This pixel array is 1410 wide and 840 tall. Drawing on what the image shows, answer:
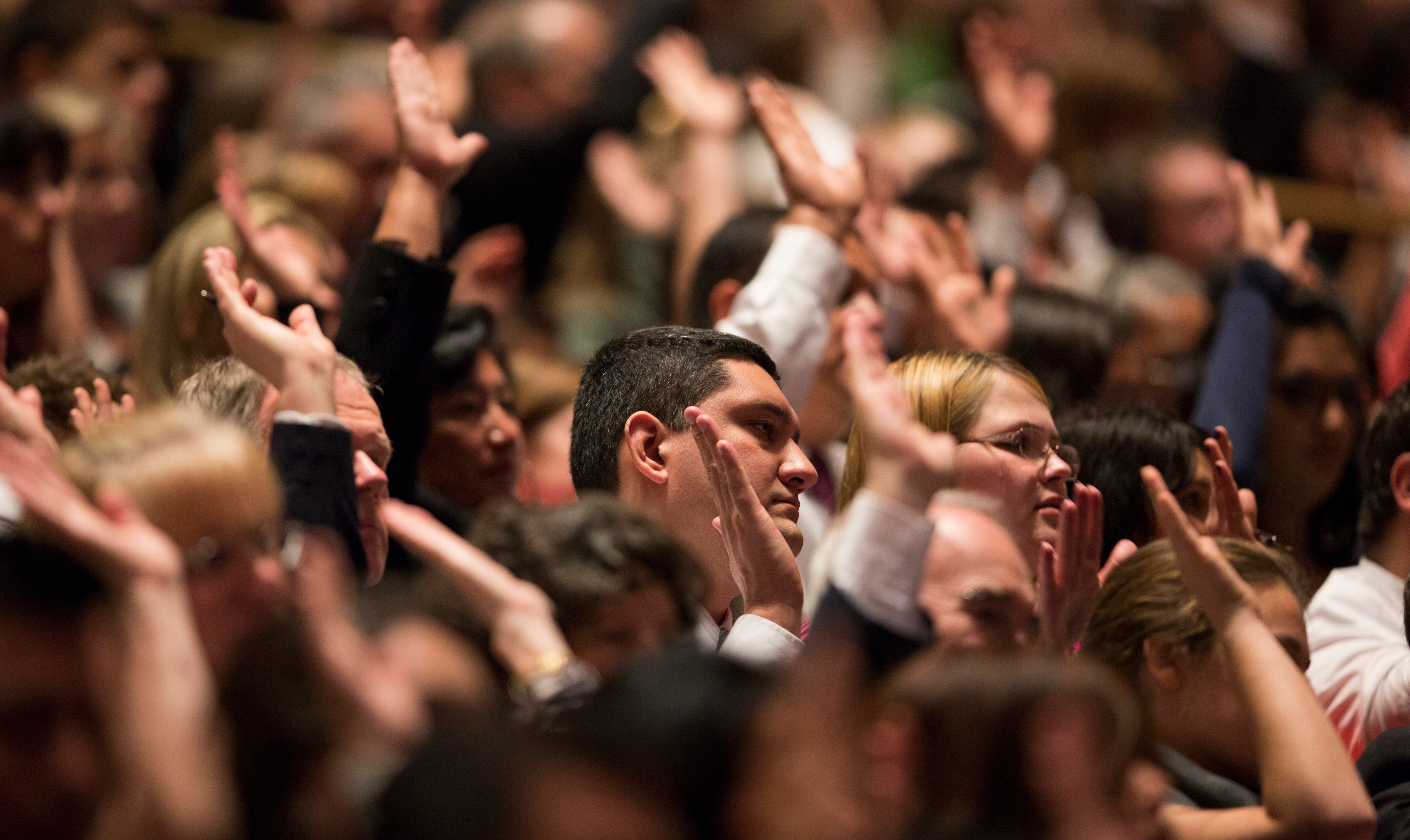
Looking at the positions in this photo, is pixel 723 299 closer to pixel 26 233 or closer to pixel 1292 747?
pixel 26 233

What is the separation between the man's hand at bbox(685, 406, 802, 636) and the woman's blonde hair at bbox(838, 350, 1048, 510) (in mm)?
487

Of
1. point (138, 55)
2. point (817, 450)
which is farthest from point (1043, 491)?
point (138, 55)

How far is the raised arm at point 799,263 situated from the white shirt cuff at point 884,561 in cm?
131

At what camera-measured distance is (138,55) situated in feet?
17.2

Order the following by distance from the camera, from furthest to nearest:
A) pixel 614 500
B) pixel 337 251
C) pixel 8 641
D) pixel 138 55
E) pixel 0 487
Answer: pixel 138 55 < pixel 337 251 < pixel 0 487 < pixel 614 500 < pixel 8 641

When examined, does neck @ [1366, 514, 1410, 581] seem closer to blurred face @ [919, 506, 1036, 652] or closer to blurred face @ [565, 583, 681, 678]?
blurred face @ [919, 506, 1036, 652]

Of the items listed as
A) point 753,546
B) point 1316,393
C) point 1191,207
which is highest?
point 753,546

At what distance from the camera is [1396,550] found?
3.36 metres

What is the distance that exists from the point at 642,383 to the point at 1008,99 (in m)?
3.00

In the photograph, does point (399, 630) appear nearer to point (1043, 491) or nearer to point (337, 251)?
point (1043, 491)

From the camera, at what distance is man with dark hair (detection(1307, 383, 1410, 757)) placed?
3.02m

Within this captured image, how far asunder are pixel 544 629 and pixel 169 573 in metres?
0.43

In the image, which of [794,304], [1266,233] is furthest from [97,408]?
[1266,233]

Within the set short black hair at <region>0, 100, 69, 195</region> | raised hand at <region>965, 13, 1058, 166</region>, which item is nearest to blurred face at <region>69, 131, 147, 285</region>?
short black hair at <region>0, 100, 69, 195</region>
